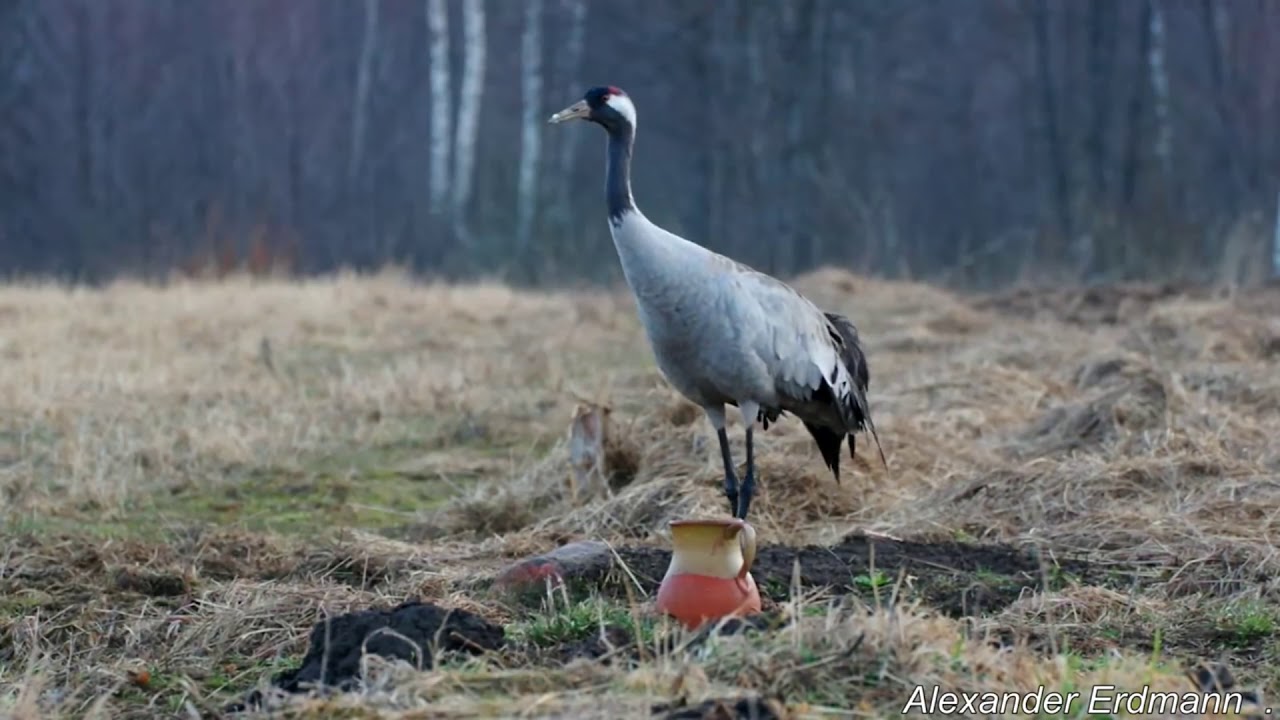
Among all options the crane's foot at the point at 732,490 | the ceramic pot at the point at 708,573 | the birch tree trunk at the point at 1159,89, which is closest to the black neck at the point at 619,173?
the crane's foot at the point at 732,490

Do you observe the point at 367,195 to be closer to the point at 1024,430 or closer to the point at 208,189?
the point at 208,189

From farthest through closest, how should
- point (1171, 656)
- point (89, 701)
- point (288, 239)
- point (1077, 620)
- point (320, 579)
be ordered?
point (288, 239) → point (320, 579) → point (1077, 620) → point (1171, 656) → point (89, 701)

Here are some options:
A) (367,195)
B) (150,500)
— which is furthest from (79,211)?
(150,500)

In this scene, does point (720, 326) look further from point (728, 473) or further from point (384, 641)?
point (384, 641)

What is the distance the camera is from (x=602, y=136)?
101 ft

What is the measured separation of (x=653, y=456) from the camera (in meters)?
7.46

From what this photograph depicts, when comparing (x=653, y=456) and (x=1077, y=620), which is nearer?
(x=1077, y=620)

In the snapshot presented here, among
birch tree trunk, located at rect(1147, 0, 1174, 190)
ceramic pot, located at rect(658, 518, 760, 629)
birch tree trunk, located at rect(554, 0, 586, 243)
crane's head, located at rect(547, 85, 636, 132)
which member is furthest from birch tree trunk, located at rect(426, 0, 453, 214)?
ceramic pot, located at rect(658, 518, 760, 629)

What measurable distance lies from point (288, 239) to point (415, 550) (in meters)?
19.2

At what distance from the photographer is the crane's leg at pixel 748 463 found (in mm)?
5883

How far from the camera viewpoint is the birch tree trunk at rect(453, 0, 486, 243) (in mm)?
27453

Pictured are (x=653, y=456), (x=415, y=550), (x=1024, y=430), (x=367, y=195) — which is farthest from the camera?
(x=367, y=195)

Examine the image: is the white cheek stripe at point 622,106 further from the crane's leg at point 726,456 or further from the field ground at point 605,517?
the field ground at point 605,517

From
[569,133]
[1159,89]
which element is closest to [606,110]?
[1159,89]
